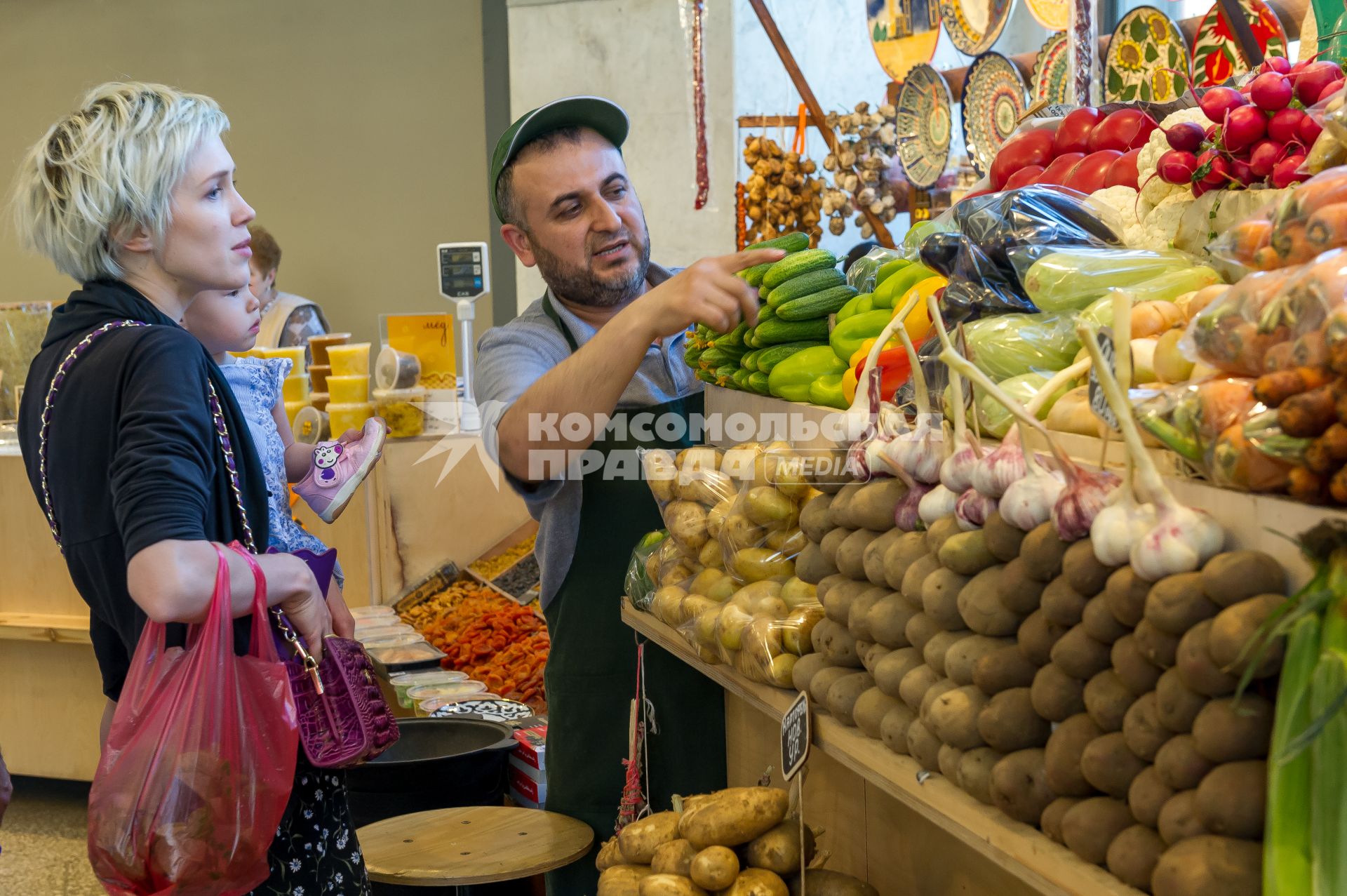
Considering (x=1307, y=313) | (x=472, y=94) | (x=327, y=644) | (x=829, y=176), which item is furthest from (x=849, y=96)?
(x=1307, y=313)

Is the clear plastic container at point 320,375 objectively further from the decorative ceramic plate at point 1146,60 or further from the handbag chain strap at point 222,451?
the decorative ceramic plate at point 1146,60

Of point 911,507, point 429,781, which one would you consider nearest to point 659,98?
point 429,781

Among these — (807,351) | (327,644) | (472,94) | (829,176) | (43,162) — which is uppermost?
(472,94)

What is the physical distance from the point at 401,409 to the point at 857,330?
257cm

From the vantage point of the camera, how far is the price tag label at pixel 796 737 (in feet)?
4.12

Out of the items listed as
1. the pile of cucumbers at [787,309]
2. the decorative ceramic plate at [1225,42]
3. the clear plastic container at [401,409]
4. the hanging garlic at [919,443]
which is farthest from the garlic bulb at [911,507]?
the clear plastic container at [401,409]

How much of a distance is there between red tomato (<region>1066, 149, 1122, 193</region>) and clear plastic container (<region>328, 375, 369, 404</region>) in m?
2.60

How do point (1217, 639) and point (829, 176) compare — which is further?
point (829, 176)

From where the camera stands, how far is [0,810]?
6.42 ft

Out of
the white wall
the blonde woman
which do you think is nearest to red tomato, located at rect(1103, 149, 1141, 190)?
the blonde woman

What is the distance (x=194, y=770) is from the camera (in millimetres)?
1473

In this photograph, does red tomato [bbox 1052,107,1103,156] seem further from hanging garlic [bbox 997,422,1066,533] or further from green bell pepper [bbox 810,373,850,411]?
hanging garlic [bbox 997,422,1066,533]

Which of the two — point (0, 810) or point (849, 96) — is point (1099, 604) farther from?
point (849, 96)

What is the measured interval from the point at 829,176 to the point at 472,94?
2149 mm
